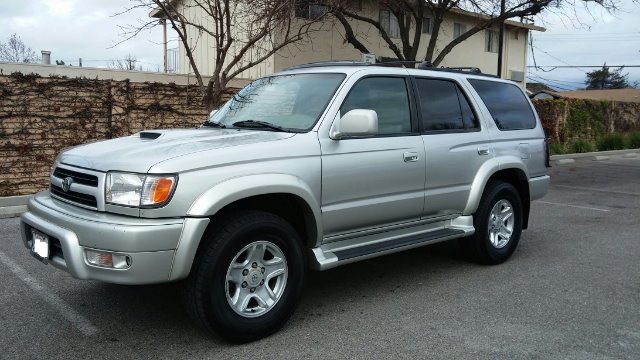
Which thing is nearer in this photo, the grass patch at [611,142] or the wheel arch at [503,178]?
the wheel arch at [503,178]

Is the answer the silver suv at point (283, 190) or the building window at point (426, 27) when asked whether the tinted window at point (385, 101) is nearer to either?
the silver suv at point (283, 190)

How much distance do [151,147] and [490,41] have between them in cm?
2685

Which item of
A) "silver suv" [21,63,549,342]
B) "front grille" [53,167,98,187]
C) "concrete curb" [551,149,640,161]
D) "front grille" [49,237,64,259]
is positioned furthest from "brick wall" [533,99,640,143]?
"front grille" [49,237,64,259]

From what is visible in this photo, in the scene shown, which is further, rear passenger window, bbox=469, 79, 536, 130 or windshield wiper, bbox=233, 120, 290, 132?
rear passenger window, bbox=469, 79, 536, 130

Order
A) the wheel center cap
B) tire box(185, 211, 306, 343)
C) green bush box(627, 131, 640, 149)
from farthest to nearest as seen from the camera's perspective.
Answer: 1. green bush box(627, 131, 640, 149)
2. the wheel center cap
3. tire box(185, 211, 306, 343)

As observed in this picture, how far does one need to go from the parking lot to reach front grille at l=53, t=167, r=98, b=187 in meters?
1.05

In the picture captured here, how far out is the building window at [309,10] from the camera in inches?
612

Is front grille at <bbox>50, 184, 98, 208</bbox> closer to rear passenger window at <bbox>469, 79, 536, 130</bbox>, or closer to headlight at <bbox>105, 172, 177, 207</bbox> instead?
headlight at <bbox>105, 172, 177, 207</bbox>

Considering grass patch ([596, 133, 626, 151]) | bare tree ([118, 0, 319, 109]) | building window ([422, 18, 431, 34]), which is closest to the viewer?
bare tree ([118, 0, 319, 109])

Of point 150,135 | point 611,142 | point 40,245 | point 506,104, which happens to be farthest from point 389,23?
point 40,245

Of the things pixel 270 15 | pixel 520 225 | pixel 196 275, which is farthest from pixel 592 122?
pixel 196 275

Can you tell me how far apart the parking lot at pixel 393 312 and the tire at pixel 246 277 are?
0.55ft

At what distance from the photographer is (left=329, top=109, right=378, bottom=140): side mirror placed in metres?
4.12

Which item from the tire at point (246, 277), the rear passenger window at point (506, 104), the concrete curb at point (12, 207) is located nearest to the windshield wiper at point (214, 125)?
the tire at point (246, 277)
